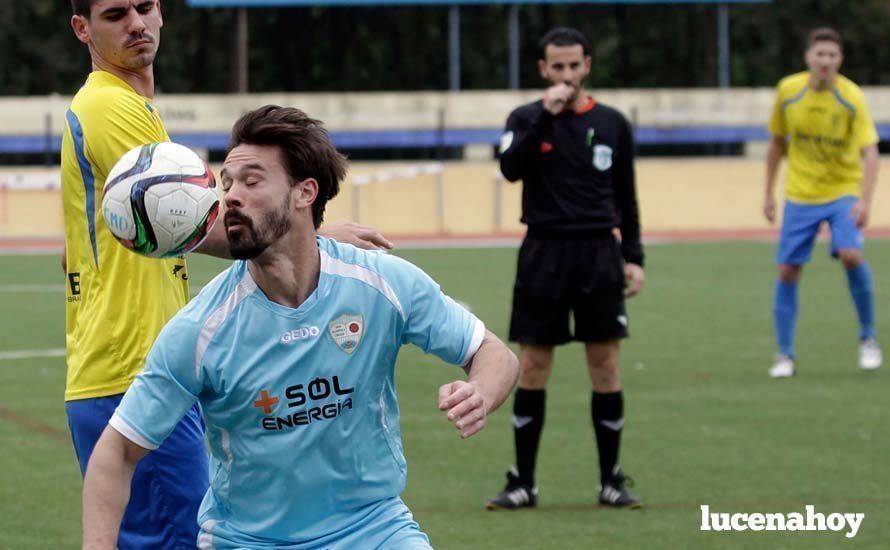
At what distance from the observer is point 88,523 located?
386 centimetres

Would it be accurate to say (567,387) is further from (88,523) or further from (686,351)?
(88,523)

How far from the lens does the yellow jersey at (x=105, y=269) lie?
4785mm

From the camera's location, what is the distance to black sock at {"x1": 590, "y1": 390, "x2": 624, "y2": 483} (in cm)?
782

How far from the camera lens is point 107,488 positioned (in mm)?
3896

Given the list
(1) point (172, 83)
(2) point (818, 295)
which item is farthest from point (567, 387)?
(1) point (172, 83)

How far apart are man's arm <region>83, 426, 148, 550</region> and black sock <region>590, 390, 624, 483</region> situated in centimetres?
413

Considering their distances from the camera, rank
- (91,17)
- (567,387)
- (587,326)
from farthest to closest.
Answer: (567,387) < (587,326) < (91,17)

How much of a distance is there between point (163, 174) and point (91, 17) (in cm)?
89

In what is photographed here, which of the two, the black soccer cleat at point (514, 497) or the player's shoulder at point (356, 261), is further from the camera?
the black soccer cleat at point (514, 497)

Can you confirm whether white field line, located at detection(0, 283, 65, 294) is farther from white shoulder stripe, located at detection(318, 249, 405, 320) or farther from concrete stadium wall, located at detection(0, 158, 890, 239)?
white shoulder stripe, located at detection(318, 249, 405, 320)

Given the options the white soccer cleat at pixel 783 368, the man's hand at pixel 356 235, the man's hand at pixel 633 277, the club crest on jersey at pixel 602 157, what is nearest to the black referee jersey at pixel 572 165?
the club crest on jersey at pixel 602 157

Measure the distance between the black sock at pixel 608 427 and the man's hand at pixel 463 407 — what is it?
3.99 metres

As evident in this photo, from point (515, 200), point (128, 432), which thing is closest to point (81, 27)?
point (128, 432)

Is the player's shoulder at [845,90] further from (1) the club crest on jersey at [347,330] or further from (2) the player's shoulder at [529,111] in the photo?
(1) the club crest on jersey at [347,330]
